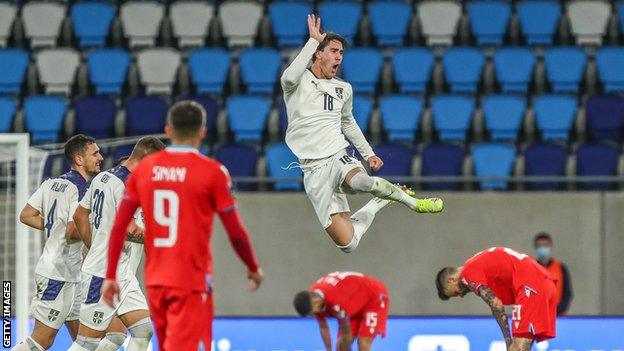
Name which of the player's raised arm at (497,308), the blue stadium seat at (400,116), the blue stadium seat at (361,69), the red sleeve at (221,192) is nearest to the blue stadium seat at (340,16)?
the blue stadium seat at (361,69)

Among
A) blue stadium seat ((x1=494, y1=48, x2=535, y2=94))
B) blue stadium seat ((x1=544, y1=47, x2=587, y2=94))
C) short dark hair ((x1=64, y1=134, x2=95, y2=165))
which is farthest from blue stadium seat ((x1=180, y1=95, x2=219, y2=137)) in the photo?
short dark hair ((x1=64, y1=134, x2=95, y2=165))

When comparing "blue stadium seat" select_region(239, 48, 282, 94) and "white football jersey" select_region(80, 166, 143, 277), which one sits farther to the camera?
"blue stadium seat" select_region(239, 48, 282, 94)

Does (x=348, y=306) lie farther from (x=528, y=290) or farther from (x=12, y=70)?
(x=12, y=70)

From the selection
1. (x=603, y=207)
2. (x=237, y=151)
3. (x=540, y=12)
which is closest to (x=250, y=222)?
(x=237, y=151)

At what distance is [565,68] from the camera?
17828 millimetres

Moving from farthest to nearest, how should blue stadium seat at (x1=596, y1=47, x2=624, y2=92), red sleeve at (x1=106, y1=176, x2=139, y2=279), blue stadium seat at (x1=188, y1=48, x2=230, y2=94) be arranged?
blue stadium seat at (x1=188, y1=48, x2=230, y2=94)
blue stadium seat at (x1=596, y1=47, x2=624, y2=92)
red sleeve at (x1=106, y1=176, x2=139, y2=279)

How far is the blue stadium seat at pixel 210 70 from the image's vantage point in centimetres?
1791

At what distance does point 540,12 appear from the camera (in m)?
18.5

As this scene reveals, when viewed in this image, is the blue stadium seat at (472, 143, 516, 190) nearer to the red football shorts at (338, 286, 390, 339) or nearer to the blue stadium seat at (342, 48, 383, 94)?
the blue stadium seat at (342, 48, 383, 94)

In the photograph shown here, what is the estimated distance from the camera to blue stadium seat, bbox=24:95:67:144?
17.3 metres

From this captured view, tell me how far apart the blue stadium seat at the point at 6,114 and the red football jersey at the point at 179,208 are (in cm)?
1009

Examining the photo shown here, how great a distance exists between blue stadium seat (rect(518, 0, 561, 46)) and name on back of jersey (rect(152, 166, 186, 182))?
1164 cm

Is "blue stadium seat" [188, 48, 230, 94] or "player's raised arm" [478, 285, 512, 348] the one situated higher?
"blue stadium seat" [188, 48, 230, 94]

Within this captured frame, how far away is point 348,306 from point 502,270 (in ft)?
3.94
